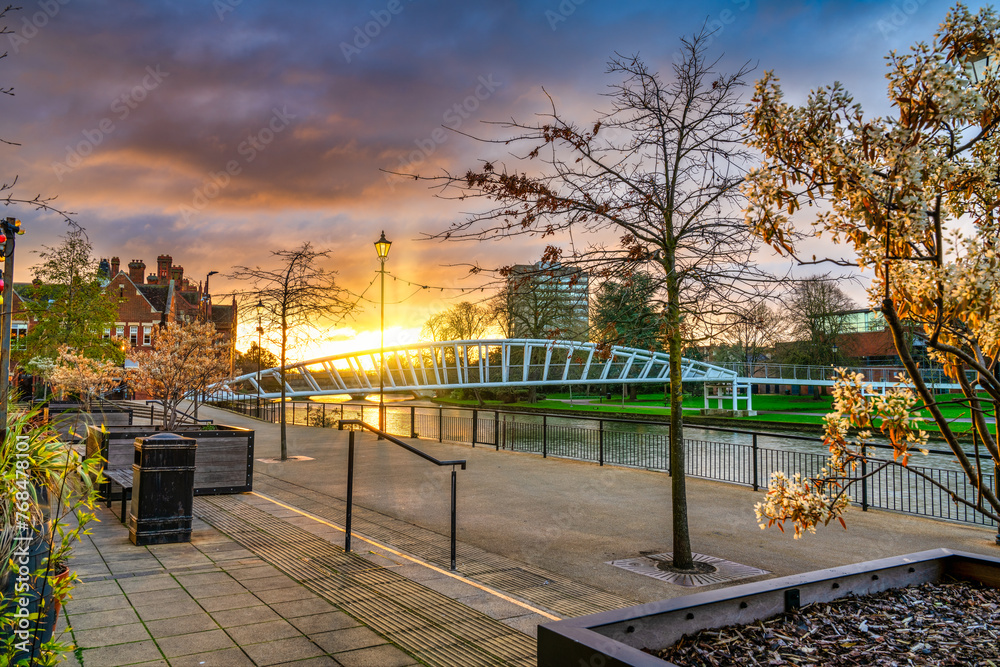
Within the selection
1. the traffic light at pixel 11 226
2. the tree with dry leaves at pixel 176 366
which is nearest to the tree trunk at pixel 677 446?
the traffic light at pixel 11 226

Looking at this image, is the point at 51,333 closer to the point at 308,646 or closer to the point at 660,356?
the point at 308,646

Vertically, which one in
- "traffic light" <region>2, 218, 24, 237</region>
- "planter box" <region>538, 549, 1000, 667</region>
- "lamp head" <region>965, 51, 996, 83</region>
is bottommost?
"planter box" <region>538, 549, 1000, 667</region>

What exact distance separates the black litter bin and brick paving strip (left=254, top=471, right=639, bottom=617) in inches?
84.5

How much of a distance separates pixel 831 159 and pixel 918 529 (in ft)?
27.9

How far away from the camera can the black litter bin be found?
7.28m

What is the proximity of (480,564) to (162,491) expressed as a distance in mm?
3541

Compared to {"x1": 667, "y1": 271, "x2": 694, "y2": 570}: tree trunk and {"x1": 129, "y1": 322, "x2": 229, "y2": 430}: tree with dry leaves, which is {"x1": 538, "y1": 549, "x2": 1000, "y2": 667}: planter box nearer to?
{"x1": 667, "y1": 271, "x2": 694, "y2": 570}: tree trunk

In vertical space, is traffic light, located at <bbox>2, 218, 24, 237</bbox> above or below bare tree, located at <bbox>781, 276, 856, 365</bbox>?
below

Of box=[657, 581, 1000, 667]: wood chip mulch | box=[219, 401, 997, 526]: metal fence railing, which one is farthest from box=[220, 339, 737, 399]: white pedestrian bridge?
box=[657, 581, 1000, 667]: wood chip mulch

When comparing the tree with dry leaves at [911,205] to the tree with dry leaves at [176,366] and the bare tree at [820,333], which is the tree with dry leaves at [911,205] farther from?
the bare tree at [820,333]

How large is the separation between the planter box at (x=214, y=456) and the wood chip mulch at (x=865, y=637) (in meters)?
8.85

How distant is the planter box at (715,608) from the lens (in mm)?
2994

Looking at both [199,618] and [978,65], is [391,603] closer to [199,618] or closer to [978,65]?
[199,618]

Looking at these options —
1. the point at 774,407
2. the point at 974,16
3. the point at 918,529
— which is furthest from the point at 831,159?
the point at 774,407
